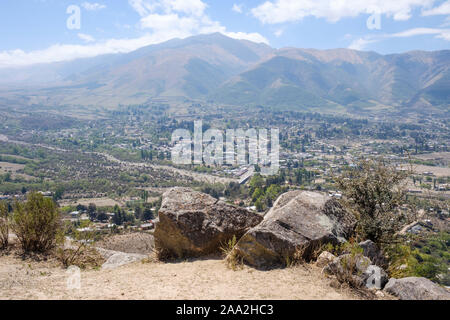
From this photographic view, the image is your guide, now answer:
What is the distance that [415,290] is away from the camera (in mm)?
4977

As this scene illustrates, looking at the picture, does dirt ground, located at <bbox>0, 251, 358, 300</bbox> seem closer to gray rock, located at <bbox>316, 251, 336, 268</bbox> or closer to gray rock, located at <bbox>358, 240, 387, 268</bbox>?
gray rock, located at <bbox>316, 251, 336, 268</bbox>

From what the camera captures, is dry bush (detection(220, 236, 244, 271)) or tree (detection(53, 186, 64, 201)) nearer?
dry bush (detection(220, 236, 244, 271))

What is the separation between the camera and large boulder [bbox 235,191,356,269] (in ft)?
20.6

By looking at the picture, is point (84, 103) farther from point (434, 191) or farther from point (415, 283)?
point (415, 283)

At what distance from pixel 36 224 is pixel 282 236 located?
5.93m

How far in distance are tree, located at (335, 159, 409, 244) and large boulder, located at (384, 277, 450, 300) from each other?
6.87 ft

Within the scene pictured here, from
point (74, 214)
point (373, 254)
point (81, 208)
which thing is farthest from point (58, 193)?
point (373, 254)

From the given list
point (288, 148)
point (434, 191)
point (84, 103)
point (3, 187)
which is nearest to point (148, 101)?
point (84, 103)

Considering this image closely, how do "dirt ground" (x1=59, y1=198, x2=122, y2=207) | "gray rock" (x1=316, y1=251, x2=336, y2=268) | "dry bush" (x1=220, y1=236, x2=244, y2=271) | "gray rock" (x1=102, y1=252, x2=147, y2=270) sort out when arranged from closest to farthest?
"gray rock" (x1=316, y1=251, x2=336, y2=268)
"dry bush" (x1=220, y1=236, x2=244, y2=271)
"gray rock" (x1=102, y1=252, x2=147, y2=270)
"dirt ground" (x1=59, y1=198, x2=122, y2=207)

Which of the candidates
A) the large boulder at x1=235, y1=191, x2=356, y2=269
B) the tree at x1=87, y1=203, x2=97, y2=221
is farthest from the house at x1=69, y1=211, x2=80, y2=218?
the large boulder at x1=235, y1=191, x2=356, y2=269

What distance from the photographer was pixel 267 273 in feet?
19.4

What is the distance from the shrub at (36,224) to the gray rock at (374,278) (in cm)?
707

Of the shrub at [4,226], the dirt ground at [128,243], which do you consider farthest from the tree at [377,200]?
the shrub at [4,226]

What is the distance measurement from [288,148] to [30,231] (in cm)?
7962
